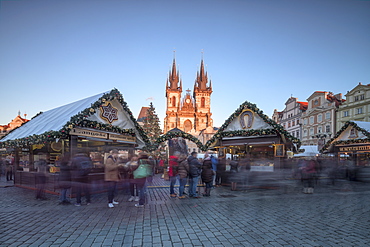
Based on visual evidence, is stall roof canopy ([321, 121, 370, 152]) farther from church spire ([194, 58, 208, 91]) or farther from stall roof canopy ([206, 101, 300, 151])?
church spire ([194, 58, 208, 91])

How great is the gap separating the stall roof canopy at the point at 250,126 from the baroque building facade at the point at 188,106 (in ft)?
250

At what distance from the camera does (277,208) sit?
695 centimetres

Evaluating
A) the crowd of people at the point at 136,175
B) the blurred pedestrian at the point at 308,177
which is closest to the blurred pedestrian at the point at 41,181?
the crowd of people at the point at 136,175

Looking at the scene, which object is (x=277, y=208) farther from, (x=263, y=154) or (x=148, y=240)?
(x=263, y=154)

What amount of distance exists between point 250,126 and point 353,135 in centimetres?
788

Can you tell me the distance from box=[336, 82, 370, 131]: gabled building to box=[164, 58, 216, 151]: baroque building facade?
5353cm

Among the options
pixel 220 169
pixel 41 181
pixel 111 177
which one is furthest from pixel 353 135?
pixel 41 181

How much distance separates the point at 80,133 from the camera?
9.28 metres

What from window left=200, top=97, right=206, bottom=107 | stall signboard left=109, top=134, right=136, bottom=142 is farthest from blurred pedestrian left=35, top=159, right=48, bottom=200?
window left=200, top=97, right=206, bottom=107

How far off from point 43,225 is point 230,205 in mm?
5078

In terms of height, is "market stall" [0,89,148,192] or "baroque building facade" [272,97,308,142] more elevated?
"baroque building facade" [272,97,308,142]

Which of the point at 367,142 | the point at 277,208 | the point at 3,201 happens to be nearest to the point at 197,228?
the point at 277,208

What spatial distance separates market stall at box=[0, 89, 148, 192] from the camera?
356 inches

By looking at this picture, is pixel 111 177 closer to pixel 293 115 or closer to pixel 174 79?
pixel 293 115
